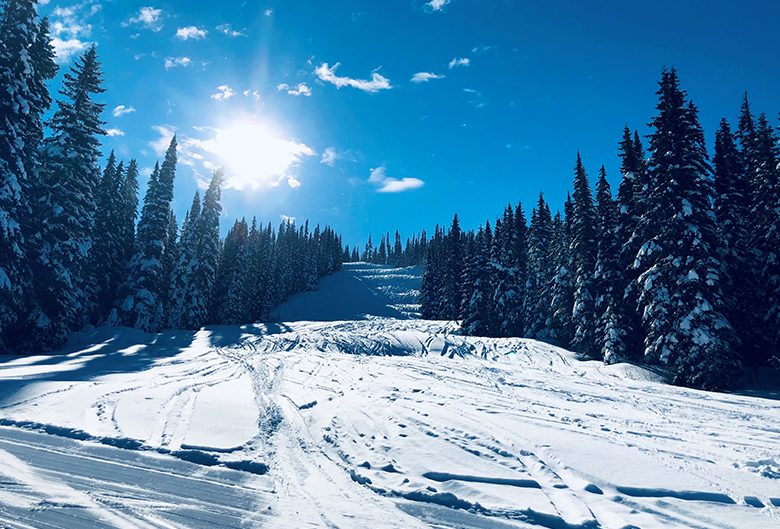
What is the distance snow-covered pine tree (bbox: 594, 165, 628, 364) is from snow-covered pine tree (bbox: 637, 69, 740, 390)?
410cm

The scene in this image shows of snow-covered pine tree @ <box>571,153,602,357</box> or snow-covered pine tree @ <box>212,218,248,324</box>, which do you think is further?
snow-covered pine tree @ <box>212,218,248,324</box>

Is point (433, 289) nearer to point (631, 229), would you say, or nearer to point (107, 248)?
point (631, 229)

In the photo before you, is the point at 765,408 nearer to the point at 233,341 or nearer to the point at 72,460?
the point at 72,460

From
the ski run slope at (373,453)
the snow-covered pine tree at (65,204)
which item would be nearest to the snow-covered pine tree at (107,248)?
the snow-covered pine tree at (65,204)

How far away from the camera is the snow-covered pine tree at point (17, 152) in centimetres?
1722

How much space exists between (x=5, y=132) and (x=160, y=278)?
1705 cm

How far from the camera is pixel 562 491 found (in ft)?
17.7

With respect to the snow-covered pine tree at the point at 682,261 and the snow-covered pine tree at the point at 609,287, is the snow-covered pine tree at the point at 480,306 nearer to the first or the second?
the snow-covered pine tree at the point at 609,287

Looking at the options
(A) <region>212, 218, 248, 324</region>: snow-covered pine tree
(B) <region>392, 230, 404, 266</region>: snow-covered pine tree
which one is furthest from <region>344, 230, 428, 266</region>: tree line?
(A) <region>212, 218, 248, 324</region>: snow-covered pine tree

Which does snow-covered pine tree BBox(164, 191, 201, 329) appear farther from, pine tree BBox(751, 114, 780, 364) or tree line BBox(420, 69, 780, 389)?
pine tree BBox(751, 114, 780, 364)

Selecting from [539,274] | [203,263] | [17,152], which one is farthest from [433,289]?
[17,152]

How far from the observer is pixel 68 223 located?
21.3 meters

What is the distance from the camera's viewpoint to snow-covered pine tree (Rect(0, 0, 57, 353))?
17.2 meters

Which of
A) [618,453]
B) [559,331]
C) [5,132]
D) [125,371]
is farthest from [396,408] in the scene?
[559,331]
